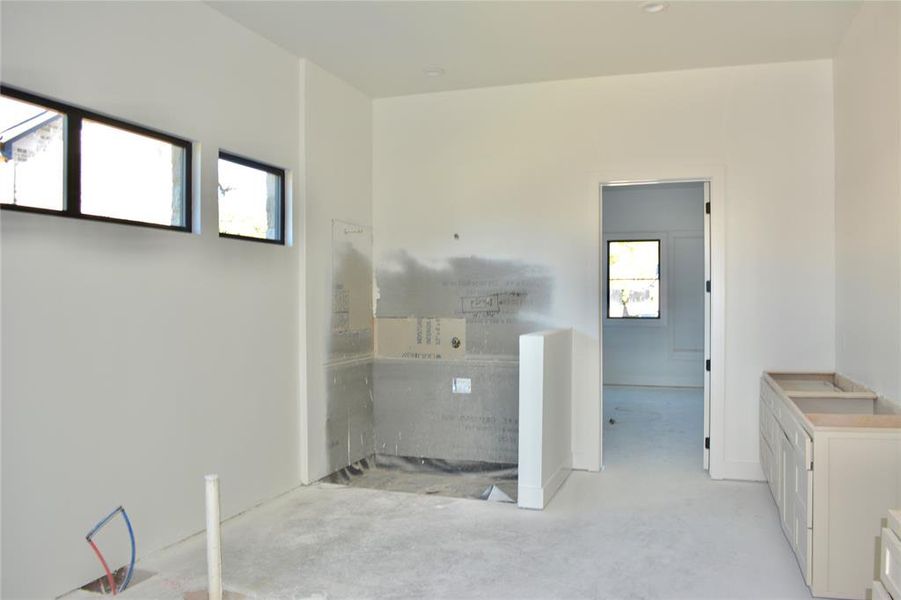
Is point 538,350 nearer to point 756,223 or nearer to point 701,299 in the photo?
point 756,223

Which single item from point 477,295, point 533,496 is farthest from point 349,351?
point 533,496

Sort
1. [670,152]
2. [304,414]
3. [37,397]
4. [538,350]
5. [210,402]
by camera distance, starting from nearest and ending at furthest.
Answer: [37,397] → [210,402] → [538,350] → [304,414] → [670,152]

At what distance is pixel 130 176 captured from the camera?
11.1 ft

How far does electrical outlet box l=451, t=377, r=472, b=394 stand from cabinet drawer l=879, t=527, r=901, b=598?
12.3 ft

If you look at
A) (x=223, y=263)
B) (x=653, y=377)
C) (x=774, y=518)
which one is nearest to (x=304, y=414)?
(x=223, y=263)

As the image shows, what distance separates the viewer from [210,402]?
12.8 ft

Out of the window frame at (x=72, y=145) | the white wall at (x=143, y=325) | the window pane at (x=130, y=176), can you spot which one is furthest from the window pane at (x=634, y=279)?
the window frame at (x=72, y=145)

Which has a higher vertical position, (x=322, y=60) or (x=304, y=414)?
(x=322, y=60)

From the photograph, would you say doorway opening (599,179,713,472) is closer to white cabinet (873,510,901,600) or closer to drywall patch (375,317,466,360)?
drywall patch (375,317,466,360)

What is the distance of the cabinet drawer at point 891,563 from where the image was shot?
1826mm

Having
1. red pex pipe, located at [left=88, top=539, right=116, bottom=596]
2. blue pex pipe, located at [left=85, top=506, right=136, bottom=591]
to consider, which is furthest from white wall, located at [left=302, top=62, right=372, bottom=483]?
red pex pipe, located at [left=88, top=539, right=116, bottom=596]

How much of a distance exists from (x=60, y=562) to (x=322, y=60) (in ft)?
11.6

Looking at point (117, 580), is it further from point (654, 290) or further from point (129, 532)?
point (654, 290)

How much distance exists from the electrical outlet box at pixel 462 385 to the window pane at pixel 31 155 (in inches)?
132
